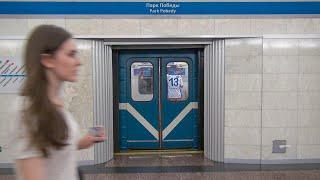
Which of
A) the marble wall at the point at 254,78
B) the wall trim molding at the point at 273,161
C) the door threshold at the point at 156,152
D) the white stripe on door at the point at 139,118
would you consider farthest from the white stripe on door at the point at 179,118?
the wall trim molding at the point at 273,161

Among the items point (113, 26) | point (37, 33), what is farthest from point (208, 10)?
point (37, 33)

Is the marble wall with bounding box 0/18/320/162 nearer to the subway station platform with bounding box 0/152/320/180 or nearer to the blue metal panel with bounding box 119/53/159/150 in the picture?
the subway station platform with bounding box 0/152/320/180

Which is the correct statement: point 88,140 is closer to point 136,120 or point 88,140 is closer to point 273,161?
point 273,161

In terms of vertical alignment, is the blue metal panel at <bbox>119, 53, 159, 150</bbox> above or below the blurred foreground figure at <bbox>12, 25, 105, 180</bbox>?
below

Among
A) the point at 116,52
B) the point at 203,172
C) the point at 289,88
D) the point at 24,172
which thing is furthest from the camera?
the point at 116,52

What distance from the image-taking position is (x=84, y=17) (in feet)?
20.5

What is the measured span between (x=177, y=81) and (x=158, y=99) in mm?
495

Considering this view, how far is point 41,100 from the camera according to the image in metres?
1.33

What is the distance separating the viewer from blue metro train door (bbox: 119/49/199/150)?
7184mm

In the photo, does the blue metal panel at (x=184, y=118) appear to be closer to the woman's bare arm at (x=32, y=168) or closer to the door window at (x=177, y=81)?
the door window at (x=177, y=81)

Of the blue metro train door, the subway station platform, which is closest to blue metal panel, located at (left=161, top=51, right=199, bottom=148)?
the blue metro train door

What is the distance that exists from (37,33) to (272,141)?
5.77 m

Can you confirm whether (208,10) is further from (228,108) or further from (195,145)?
(195,145)

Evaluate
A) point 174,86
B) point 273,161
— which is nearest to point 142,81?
point 174,86
